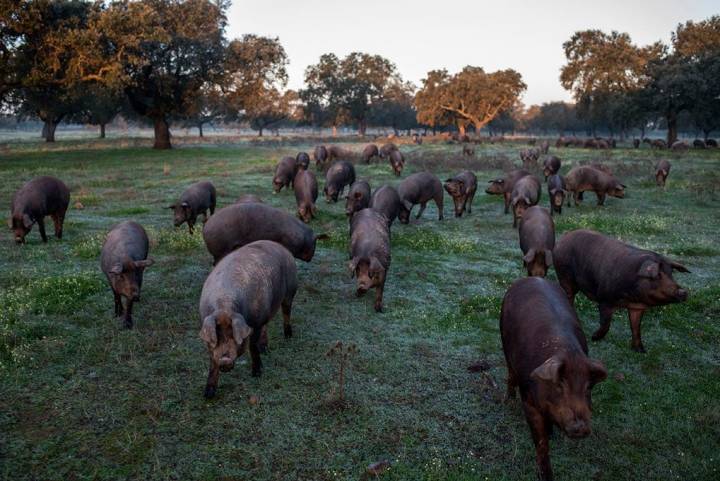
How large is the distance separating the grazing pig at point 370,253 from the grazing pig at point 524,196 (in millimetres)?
6076

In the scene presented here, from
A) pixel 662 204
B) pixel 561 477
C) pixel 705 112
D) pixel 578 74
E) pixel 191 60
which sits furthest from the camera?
pixel 578 74

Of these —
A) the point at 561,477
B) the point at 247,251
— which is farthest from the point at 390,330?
the point at 561,477

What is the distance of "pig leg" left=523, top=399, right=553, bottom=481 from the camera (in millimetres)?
4973

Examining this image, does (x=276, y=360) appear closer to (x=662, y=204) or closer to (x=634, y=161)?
(x=662, y=204)

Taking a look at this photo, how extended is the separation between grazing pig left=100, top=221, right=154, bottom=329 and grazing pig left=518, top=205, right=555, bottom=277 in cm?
736

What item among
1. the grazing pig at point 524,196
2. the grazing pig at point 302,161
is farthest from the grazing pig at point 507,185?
the grazing pig at point 302,161

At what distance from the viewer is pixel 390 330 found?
8516 mm

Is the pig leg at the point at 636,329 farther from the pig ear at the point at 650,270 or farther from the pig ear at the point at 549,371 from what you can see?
the pig ear at the point at 549,371

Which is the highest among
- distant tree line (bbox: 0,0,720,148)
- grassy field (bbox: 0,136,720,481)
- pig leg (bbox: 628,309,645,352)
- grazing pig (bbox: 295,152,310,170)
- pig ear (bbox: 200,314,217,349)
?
distant tree line (bbox: 0,0,720,148)

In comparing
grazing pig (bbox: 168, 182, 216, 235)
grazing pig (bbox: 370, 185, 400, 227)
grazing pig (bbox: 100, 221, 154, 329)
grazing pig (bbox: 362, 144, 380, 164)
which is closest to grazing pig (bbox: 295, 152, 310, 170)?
grazing pig (bbox: 168, 182, 216, 235)

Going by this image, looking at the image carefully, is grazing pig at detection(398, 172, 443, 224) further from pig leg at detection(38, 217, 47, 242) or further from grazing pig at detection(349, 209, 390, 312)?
pig leg at detection(38, 217, 47, 242)

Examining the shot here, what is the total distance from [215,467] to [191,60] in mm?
44527

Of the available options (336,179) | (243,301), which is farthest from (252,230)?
(336,179)

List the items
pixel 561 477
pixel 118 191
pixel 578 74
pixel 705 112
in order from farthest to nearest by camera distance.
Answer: pixel 578 74
pixel 705 112
pixel 118 191
pixel 561 477
